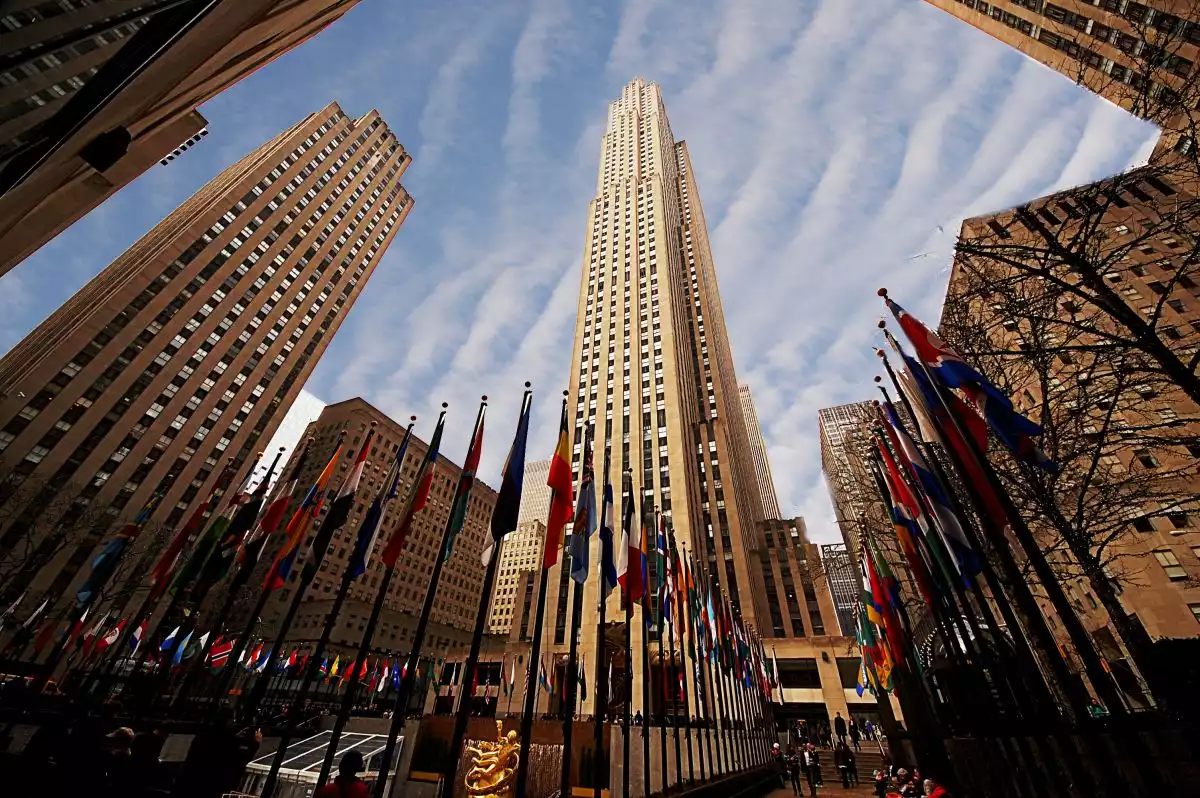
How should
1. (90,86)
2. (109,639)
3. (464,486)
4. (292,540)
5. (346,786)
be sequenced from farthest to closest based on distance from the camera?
(109,639) < (292,540) < (464,486) < (346,786) < (90,86)

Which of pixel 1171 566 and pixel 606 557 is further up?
pixel 1171 566

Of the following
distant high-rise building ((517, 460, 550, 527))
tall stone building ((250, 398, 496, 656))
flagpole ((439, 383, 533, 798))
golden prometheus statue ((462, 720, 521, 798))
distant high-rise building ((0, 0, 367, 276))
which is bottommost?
golden prometheus statue ((462, 720, 521, 798))

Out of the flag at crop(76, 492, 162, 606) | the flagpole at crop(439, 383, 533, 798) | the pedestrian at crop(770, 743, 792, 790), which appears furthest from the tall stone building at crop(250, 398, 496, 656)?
the flagpole at crop(439, 383, 533, 798)

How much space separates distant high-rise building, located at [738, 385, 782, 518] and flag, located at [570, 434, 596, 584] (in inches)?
5627

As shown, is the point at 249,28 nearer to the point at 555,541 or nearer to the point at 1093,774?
the point at 555,541

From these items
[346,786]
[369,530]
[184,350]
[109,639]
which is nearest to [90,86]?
[346,786]

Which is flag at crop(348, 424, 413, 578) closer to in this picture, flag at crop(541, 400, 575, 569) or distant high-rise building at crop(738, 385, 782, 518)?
flag at crop(541, 400, 575, 569)

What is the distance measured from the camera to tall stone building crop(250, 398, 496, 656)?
216ft

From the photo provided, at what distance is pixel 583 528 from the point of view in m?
11.8

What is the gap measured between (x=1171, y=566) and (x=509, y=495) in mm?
36345

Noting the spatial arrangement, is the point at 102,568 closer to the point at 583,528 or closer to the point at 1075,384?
the point at 583,528

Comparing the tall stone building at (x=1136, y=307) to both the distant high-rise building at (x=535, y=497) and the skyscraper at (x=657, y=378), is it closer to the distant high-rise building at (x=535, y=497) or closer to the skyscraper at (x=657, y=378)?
the skyscraper at (x=657, y=378)

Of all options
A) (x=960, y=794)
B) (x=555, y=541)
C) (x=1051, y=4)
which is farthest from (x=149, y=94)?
(x=1051, y=4)

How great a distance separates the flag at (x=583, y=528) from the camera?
420 inches
